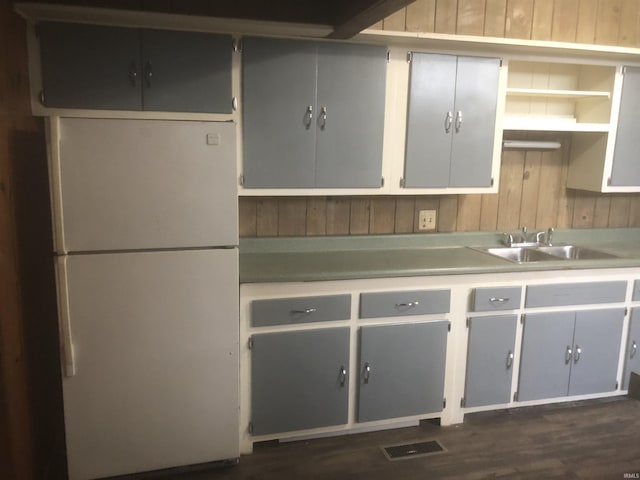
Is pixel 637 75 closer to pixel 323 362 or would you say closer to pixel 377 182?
pixel 377 182

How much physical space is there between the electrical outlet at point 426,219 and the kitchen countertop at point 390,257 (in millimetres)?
60

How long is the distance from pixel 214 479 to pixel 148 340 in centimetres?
70

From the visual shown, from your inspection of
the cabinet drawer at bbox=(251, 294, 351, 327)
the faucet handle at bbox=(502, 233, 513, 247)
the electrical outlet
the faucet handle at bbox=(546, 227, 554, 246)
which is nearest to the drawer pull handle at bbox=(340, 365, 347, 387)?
the cabinet drawer at bbox=(251, 294, 351, 327)

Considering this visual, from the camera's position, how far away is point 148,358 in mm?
2174

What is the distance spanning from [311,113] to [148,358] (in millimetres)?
1355

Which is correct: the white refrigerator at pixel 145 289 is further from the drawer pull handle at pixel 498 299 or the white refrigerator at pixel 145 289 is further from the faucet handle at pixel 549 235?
the faucet handle at pixel 549 235

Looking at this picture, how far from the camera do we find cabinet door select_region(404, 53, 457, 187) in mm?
2674

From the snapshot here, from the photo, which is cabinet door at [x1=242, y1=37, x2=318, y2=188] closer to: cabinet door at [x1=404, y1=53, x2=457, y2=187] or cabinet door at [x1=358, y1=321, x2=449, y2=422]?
cabinet door at [x1=404, y1=53, x2=457, y2=187]

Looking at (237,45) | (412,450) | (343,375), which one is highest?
(237,45)

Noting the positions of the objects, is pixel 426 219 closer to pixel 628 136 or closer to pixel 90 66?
pixel 628 136

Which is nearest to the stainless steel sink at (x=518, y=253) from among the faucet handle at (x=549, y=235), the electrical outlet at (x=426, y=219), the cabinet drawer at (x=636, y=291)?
the faucet handle at (x=549, y=235)

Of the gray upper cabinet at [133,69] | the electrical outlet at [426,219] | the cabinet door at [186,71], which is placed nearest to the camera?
the gray upper cabinet at [133,69]

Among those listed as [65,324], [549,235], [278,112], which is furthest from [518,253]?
[65,324]

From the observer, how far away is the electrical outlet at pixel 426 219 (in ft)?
10.2
